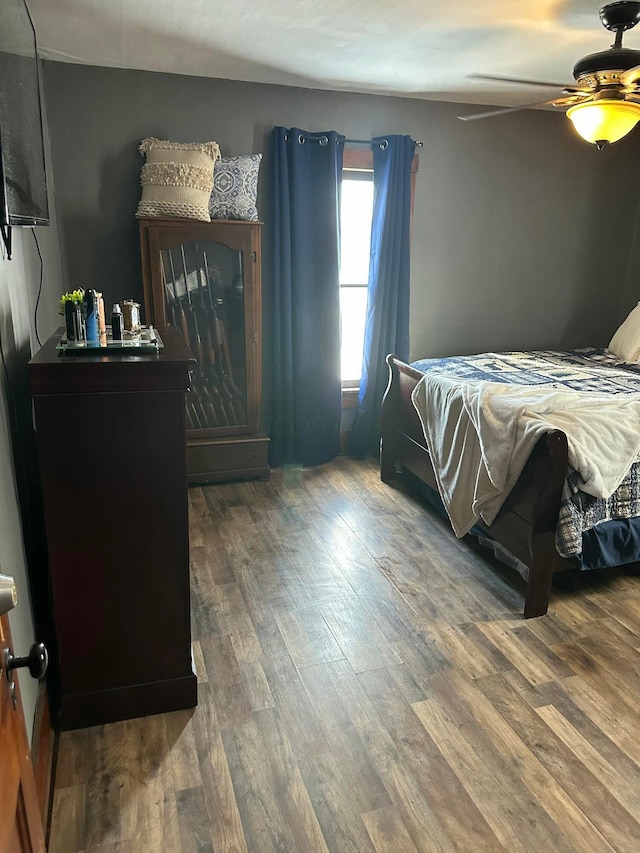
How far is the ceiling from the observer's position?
99.8 inches

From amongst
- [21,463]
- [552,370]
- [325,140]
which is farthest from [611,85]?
[21,463]

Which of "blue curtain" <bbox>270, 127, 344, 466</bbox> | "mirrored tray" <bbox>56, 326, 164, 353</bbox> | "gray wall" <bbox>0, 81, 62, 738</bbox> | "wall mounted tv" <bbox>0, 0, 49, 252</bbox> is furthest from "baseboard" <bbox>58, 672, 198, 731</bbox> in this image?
"blue curtain" <bbox>270, 127, 344, 466</bbox>

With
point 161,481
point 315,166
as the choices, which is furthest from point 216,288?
point 161,481

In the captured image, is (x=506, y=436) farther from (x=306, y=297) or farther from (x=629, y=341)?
(x=629, y=341)

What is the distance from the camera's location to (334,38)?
2895 millimetres

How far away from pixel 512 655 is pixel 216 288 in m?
2.52

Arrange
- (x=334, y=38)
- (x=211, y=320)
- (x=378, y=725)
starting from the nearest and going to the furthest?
(x=378, y=725) → (x=334, y=38) → (x=211, y=320)

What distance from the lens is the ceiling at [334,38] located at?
8.32ft

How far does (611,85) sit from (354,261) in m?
2.10

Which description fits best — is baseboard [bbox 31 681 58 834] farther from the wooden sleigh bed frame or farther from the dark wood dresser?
the wooden sleigh bed frame

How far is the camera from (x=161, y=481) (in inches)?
71.4

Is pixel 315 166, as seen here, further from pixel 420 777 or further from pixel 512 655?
pixel 420 777

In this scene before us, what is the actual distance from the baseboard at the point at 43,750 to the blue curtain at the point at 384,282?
287 centimetres

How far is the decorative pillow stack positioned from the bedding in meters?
1.62
